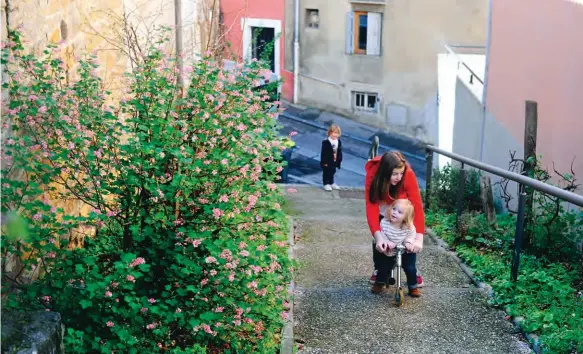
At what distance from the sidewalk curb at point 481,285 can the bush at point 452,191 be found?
3.70ft

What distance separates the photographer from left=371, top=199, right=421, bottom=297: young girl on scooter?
5023 millimetres

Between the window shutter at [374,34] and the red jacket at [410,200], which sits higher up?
the window shutter at [374,34]

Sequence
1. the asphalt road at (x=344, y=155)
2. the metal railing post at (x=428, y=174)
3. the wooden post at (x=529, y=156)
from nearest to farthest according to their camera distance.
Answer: the wooden post at (x=529, y=156) < the metal railing post at (x=428, y=174) < the asphalt road at (x=344, y=155)

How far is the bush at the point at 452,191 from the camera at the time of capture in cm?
840

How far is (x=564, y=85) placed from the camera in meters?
7.90

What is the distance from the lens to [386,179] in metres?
5.05

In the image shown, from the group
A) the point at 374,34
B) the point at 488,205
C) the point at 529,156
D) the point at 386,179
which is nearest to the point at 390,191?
the point at 386,179

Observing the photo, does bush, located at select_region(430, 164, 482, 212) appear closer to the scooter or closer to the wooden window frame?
the scooter

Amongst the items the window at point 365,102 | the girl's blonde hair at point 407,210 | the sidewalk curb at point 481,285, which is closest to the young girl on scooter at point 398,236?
the girl's blonde hair at point 407,210

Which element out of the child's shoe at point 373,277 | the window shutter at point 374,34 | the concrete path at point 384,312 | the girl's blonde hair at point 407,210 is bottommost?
the concrete path at point 384,312

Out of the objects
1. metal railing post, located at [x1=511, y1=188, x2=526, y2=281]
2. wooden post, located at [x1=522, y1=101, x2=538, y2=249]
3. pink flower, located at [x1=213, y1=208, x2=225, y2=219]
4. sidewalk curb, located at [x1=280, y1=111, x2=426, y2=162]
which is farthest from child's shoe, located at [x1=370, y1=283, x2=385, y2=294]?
sidewalk curb, located at [x1=280, y1=111, x2=426, y2=162]

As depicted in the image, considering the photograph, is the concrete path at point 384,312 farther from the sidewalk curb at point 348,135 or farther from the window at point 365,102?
the window at point 365,102

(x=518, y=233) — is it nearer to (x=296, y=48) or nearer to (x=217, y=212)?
(x=217, y=212)

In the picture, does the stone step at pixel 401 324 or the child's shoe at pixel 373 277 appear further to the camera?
the child's shoe at pixel 373 277
